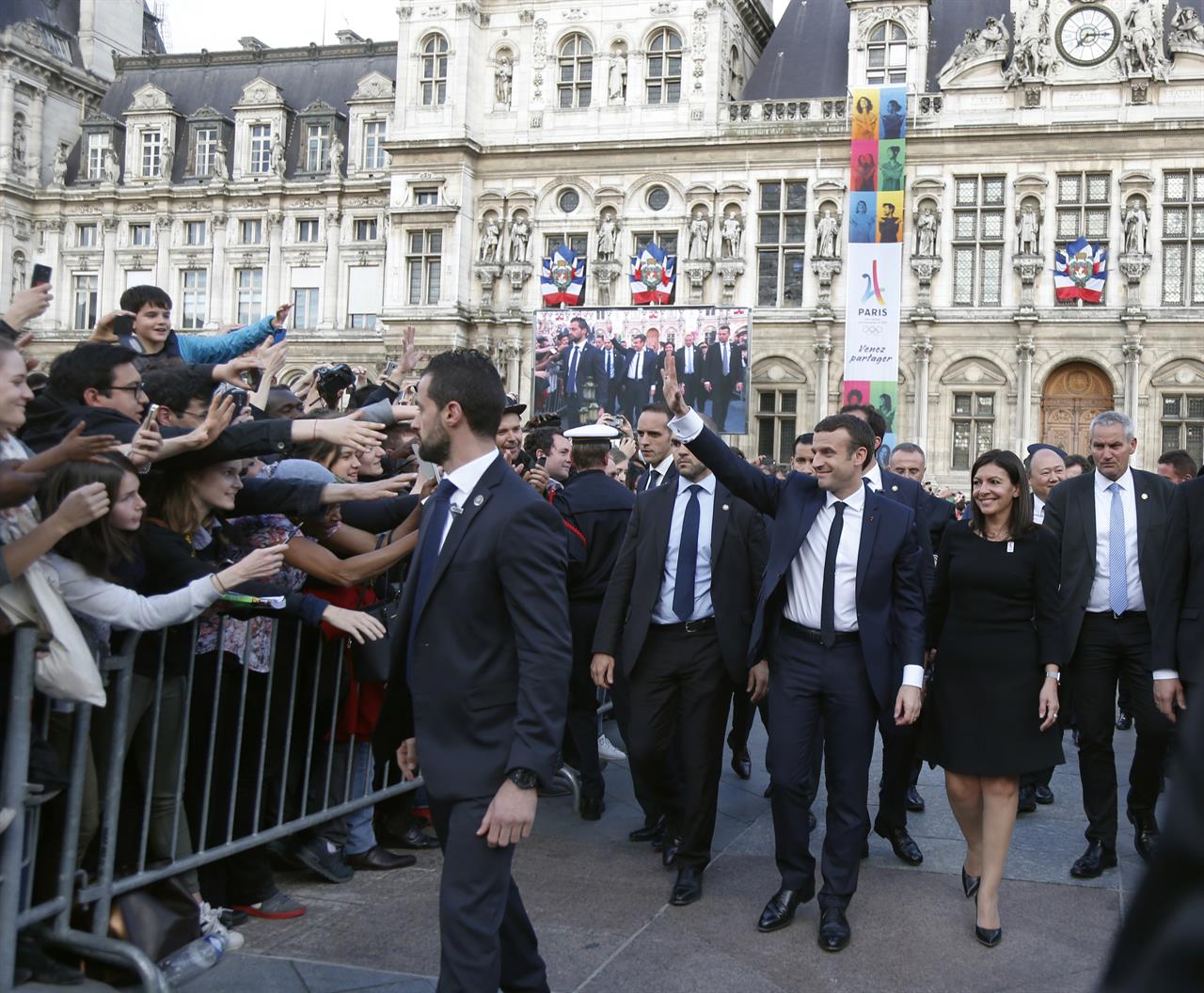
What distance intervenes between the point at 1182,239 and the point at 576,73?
15585 millimetres

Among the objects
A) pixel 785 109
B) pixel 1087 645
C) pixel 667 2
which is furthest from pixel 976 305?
pixel 1087 645

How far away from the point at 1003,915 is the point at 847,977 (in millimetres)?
1087

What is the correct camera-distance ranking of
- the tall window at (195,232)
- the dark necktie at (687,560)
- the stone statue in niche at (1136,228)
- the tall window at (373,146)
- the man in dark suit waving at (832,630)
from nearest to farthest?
the man in dark suit waving at (832,630)
the dark necktie at (687,560)
the stone statue in niche at (1136,228)
the tall window at (373,146)
the tall window at (195,232)

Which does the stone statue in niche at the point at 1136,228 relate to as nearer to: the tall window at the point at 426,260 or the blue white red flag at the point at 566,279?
the blue white red flag at the point at 566,279

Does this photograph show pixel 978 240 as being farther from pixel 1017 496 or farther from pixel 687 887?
pixel 687 887

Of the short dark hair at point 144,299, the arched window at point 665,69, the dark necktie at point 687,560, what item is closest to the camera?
the dark necktie at point 687,560

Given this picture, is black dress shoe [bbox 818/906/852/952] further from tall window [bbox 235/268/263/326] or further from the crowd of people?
tall window [bbox 235/268/263/326]

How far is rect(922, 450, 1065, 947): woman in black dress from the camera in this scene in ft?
17.7

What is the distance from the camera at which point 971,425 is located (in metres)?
29.5

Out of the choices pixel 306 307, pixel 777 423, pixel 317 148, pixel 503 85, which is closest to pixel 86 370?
pixel 777 423

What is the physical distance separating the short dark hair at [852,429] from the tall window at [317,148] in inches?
1392

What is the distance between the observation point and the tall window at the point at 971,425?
96.6 feet

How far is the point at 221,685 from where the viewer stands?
5156mm

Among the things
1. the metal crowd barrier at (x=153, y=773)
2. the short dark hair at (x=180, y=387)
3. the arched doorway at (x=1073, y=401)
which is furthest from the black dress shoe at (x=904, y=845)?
A: the arched doorway at (x=1073, y=401)
